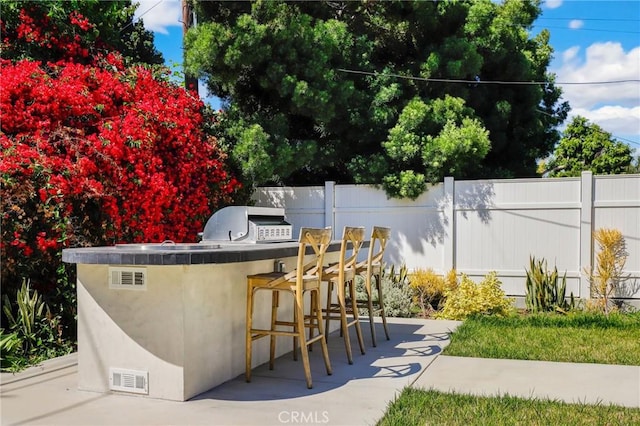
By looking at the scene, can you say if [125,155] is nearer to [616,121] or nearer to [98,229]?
[98,229]

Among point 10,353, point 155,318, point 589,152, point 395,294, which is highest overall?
point 589,152

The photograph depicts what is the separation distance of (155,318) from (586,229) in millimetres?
7125

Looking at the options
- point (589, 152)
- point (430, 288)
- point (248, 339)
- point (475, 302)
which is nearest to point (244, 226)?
point (248, 339)

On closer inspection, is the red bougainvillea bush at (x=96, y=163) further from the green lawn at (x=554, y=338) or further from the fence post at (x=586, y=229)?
the fence post at (x=586, y=229)

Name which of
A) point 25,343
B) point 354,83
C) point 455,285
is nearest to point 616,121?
point 354,83

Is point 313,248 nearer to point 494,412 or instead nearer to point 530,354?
point 494,412

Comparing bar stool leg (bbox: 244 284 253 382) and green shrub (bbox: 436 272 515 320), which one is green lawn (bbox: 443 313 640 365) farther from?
bar stool leg (bbox: 244 284 253 382)

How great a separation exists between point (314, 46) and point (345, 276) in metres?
5.81

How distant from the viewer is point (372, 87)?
38.3 feet

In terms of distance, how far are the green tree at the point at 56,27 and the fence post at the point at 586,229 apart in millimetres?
7402

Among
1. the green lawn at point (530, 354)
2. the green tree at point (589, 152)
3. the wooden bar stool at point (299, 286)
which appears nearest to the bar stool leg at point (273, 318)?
the wooden bar stool at point (299, 286)

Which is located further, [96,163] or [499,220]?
[499,220]

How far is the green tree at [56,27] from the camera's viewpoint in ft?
28.8

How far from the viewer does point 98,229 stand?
7.25 meters
